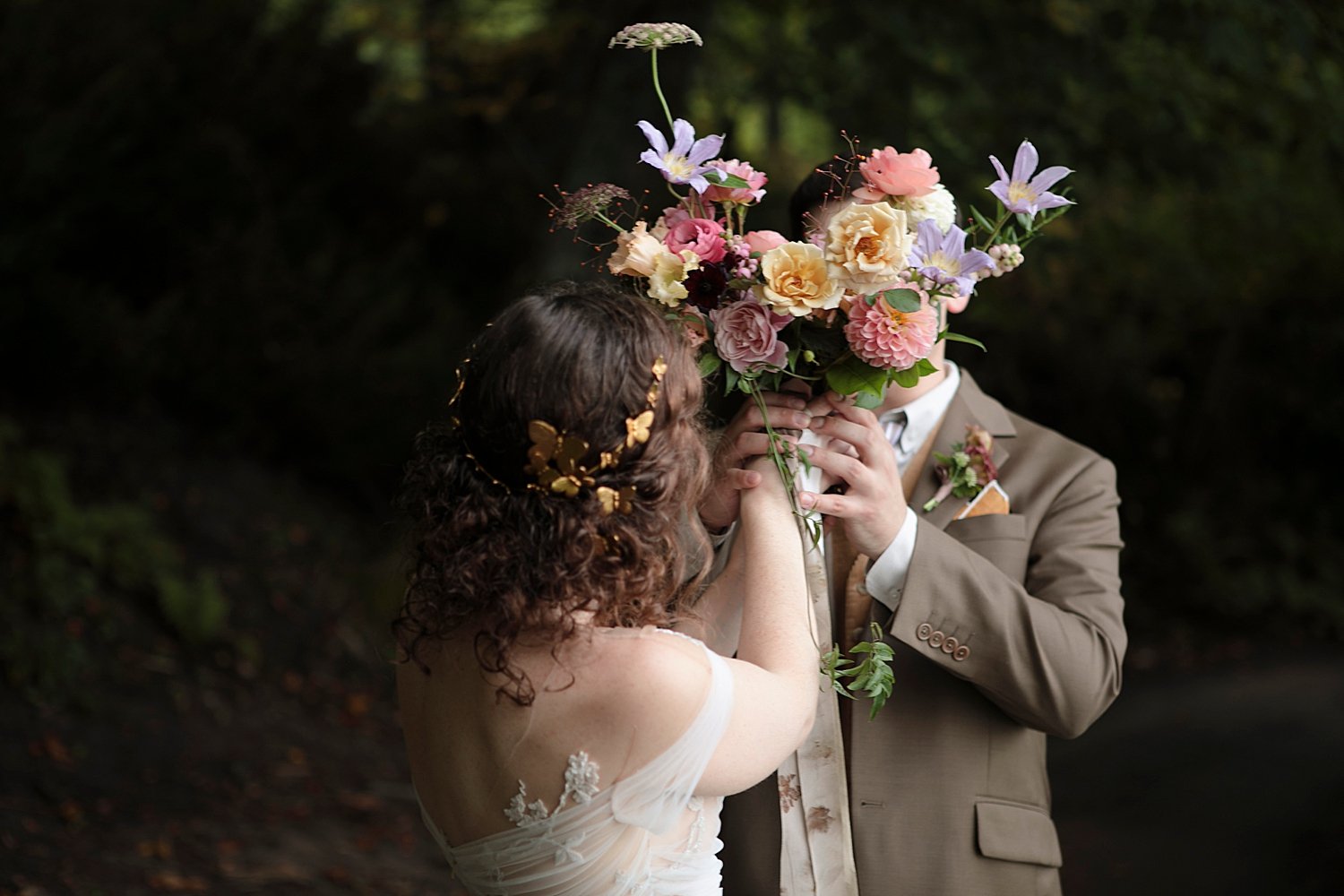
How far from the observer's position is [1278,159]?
9359mm

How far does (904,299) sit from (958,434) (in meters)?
0.66

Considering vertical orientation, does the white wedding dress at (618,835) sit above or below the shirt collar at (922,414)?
below

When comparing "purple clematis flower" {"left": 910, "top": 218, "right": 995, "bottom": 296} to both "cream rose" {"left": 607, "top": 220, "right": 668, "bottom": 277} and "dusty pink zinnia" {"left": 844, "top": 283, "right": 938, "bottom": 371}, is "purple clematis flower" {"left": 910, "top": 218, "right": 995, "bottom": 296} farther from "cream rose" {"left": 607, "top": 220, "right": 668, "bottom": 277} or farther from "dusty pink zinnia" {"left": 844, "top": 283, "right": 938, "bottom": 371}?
"cream rose" {"left": 607, "top": 220, "right": 668, "bottom": 277}

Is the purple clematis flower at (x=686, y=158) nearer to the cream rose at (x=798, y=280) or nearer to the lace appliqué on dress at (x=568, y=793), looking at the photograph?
the cream rose at (x=798, y=280)

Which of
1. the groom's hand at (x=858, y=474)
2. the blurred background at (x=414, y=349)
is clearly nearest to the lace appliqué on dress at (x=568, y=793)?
the groom's hand at (x=858, y=474)

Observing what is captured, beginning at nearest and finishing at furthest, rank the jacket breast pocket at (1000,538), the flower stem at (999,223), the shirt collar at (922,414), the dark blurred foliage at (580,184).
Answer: the flower stem at (999,223) < the jacket breast pocket at (1000,538) < the shirt collar at (922,414) < the dark blurred foliage at (580,184)

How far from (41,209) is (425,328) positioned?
2.51 m

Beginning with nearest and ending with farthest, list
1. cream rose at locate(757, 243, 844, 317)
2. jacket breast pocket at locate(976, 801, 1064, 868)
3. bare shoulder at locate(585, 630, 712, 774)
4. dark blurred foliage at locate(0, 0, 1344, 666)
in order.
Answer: bare shoulder at locate(585, 630, 712, 774), cream rose at locate(757, 243, 844, 317), jacket breast pocket at locate(976, 801, 1064, 868), dark blurred foliage at locate(0, 0, 1344, 666)

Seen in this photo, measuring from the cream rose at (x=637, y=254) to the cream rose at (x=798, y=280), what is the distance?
0.19 meters

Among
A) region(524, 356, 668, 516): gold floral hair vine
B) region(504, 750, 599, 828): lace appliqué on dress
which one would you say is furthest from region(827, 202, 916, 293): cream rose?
region(504, 750, 599, 828): lace appliqué on dress

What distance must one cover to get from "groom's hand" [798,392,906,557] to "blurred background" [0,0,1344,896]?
10.1 ft

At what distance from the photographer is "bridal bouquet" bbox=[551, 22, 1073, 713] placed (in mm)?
1962

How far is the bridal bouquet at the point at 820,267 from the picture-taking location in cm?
196

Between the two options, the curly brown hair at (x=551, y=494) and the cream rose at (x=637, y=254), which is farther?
the cream rose at (x=637, y=254)
